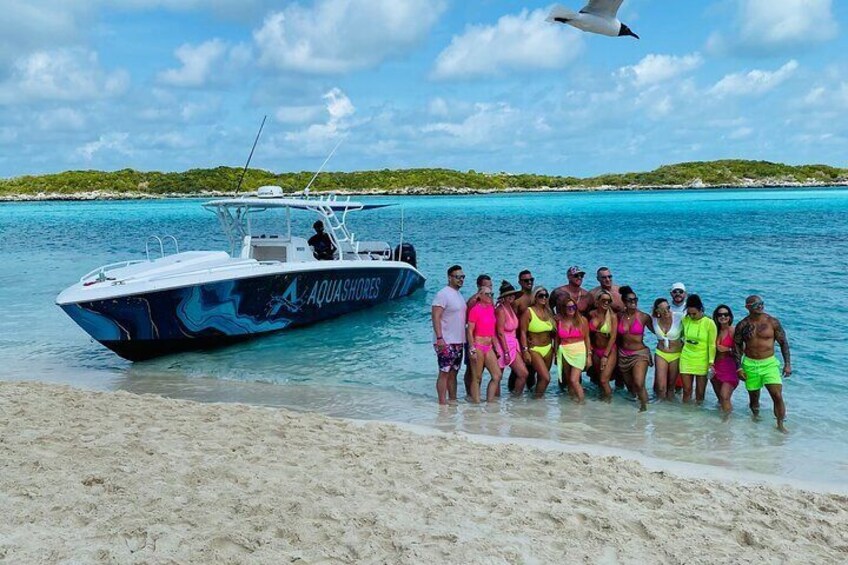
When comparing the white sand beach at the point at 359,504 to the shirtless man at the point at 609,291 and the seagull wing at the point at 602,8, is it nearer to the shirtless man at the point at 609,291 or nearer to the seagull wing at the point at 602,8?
the shirtless man at the point at 609,291

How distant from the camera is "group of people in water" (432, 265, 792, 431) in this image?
24.4ft

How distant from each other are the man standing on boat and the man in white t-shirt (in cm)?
612

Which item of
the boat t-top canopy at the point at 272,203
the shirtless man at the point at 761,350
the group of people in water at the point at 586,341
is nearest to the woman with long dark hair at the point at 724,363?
the group of people in water at the point at 586,341

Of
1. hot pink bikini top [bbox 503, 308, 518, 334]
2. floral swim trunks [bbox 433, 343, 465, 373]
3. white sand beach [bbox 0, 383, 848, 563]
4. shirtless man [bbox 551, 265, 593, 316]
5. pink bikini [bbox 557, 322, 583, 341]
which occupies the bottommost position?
white sand beach [bbox 0, 383, 848, 563]

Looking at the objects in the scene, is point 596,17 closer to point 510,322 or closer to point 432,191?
point 510,322

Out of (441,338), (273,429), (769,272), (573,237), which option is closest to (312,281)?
(441,338)

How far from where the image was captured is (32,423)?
20.8 feet

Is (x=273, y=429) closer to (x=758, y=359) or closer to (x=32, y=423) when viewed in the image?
(x=32, y=423)

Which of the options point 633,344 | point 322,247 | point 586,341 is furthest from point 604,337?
point 322,247

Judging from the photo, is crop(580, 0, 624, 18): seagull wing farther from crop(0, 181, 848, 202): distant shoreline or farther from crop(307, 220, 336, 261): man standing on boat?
crop(0, 181, 848, 202): distant shoreline

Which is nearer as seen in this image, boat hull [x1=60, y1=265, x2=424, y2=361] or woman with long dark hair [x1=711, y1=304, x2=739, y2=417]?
woman with long dark hair [x1=711, y1=304, x2=739, y2=417]

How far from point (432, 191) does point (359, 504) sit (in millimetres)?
134243

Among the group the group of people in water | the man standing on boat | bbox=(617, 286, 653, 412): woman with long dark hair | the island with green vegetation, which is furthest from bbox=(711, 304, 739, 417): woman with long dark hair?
the island with green vegetation

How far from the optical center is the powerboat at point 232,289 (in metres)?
9.82
